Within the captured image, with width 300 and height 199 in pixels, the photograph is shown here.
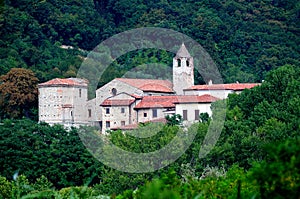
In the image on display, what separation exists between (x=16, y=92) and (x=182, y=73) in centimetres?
926

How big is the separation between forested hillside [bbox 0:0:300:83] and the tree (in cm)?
312

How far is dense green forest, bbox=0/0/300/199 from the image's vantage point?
40.7 feet

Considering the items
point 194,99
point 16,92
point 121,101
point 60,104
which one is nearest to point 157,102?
point 121,101

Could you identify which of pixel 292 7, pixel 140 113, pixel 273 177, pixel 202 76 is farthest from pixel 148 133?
pixel 292 7

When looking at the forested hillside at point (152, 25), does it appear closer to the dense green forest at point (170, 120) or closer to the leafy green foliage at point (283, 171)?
the dense green forest at point (170, 120)

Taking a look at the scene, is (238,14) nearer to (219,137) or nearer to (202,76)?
(202,76)

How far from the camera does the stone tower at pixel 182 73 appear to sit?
54594 millimetres

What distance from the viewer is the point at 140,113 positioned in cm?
5000

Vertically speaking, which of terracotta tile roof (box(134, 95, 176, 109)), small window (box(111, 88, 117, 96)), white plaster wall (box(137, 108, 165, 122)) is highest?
small window (box(111, 88, 117, 96))

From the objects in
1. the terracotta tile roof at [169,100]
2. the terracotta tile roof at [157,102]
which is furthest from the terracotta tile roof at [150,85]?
the terracotta tile roof at [169,100]

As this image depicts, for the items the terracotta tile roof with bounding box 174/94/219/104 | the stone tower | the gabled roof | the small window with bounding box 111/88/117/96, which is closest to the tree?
the small window with bounding box 111/88/117/96

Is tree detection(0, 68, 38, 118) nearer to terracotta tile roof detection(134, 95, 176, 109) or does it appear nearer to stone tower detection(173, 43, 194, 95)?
stone tower detection(173, 43, 194, 95)

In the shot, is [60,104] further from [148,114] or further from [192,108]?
[192,108]

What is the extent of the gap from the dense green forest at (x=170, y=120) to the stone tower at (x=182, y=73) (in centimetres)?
618
